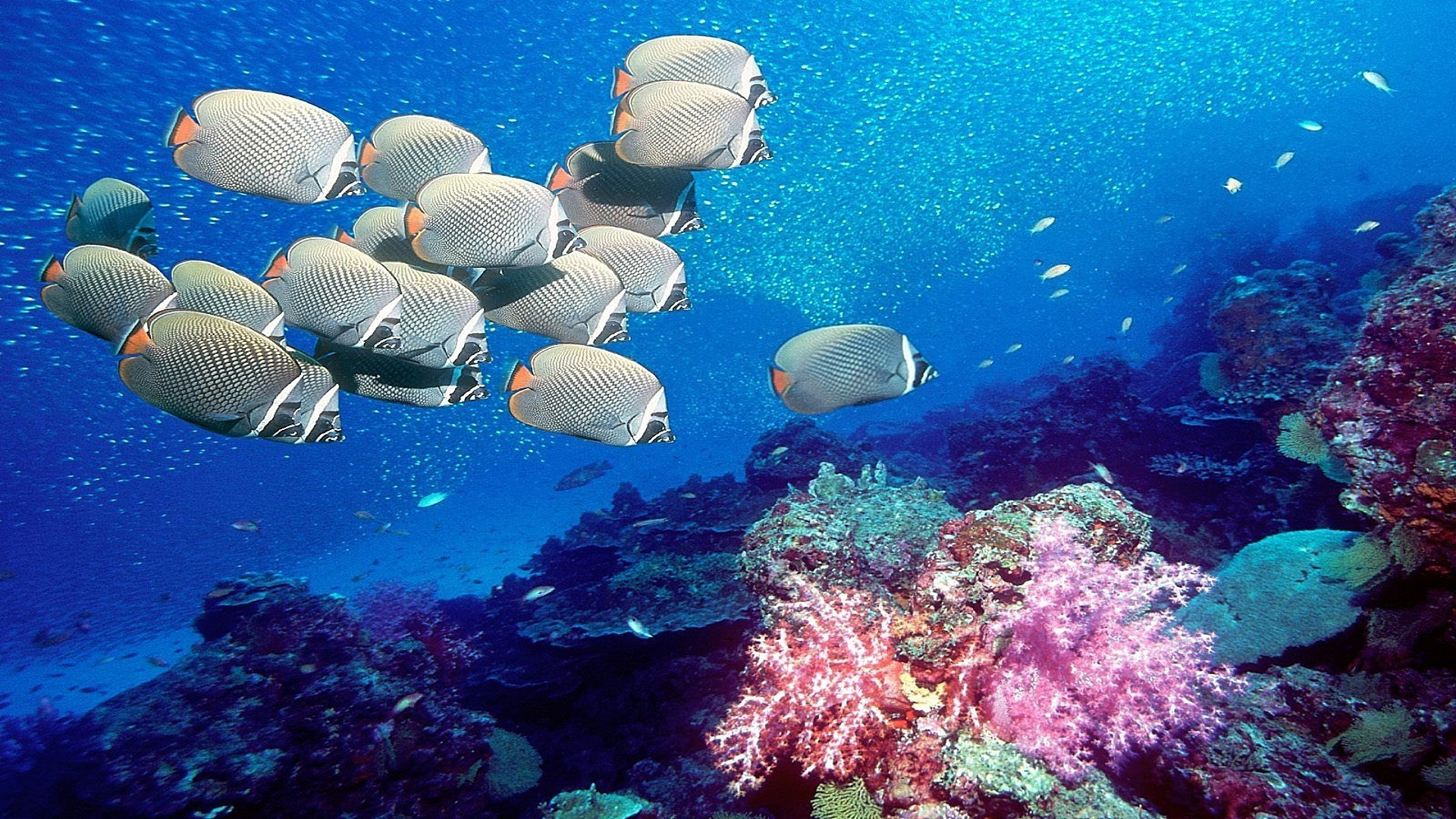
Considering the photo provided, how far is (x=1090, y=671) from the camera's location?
278 centimetres

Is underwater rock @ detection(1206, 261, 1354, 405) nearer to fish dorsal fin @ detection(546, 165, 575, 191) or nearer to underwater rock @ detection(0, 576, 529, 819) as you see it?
fish dorsal fin @ detection(546, 165, 575, 191)

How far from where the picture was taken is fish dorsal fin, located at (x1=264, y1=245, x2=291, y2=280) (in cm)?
212

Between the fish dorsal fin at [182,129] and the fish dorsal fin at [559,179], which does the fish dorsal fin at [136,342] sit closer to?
the fish dorsal fin at [182,129]

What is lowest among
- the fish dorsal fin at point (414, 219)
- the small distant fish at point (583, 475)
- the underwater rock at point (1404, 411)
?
the small distant fish at point (583, 475)

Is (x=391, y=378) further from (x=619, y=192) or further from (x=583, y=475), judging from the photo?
(x=583, y=475)

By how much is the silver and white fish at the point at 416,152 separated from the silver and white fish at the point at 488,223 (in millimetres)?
288

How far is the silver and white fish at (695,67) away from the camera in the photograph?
2484 millimetres

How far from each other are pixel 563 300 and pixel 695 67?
115 cm

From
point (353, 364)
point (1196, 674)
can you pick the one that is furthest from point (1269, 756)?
point (353, 364)

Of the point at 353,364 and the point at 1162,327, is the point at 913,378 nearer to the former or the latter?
the point at 353,364

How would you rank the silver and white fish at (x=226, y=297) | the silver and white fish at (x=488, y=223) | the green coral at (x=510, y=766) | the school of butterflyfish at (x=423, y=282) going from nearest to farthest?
the school of butterflyfish at (x=423, y=282)
the silver and white fish at (x=488, y=223)
the silver and white fish at (x=226, y=297)
the green coral at (x=510, y=766)

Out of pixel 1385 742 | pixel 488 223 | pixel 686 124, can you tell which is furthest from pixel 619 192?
pixel 1385 742

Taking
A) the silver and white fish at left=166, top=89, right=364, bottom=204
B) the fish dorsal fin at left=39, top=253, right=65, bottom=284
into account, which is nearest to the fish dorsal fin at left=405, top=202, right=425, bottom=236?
the silver and white fish at left=166, top=89, right=364, bottom=204

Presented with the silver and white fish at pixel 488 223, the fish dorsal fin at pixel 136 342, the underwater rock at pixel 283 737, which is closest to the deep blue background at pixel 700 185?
the underwater rock at pixel 283 737
